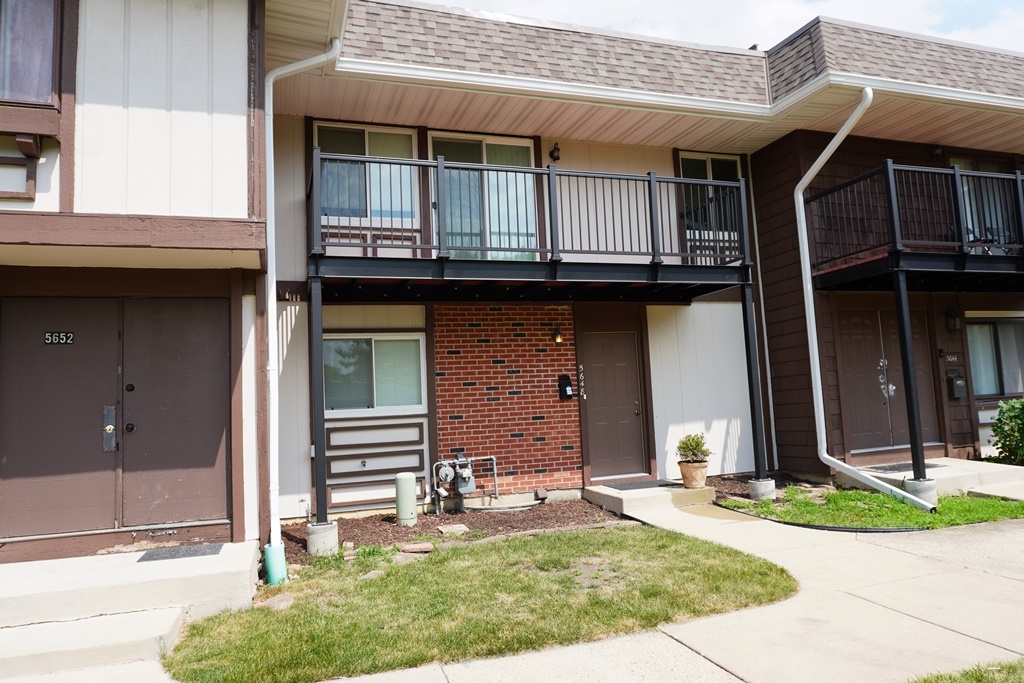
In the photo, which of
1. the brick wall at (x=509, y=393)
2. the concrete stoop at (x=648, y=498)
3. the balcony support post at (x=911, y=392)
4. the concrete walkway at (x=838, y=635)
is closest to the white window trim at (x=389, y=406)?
the brick wall at (x=509, y=393)

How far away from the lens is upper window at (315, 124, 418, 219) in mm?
7543

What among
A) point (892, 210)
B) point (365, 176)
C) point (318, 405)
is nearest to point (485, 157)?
point (365, 176)

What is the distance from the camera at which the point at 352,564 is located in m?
5.56

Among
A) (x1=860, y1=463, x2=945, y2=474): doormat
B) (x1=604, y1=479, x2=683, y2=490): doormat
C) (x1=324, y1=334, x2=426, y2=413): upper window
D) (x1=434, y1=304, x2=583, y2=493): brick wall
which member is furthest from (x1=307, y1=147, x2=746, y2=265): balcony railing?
(x1=860, y1=463, x2=945, y2=474): doormat

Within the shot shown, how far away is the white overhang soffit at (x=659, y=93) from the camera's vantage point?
7.00 meters

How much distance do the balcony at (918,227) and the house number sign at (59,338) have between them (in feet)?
26.9

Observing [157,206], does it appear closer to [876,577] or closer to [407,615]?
[407,615]

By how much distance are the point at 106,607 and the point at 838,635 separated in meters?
4.55

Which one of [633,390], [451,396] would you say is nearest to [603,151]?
[633,390]

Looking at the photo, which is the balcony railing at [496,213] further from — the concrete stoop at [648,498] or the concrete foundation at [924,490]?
the concrete foundation at [924,490]

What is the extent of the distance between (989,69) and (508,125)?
6.70 metres

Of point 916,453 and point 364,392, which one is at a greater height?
point 364,392

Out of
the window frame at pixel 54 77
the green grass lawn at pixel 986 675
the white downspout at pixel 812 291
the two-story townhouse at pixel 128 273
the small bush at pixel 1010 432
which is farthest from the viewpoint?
the small bush at pixel 1010 432

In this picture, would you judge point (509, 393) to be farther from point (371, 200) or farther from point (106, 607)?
point (106, 607)
